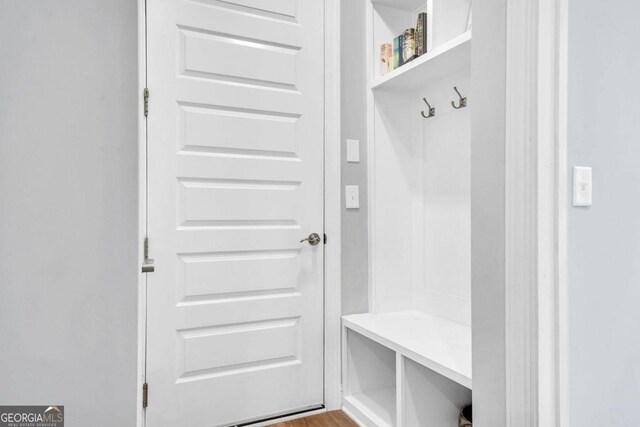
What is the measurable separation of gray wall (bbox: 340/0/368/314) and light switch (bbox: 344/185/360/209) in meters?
0.02

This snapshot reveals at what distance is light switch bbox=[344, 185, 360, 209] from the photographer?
1.98m

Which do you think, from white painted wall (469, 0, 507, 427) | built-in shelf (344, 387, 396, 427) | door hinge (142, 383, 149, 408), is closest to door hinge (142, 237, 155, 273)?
door hinge (142, 383, 149, 408)

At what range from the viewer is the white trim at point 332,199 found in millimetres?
1944

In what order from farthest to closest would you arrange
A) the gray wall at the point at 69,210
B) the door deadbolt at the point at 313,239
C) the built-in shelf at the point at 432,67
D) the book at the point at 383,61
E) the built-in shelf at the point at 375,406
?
1. the book at the point at 383,61
2. the door deadbolt at the point at 313,239
3. the built-in shelf at the point at 375,406
4. the built-in shelf at the point at 432,67
5. the gray wall at the point at 69,210

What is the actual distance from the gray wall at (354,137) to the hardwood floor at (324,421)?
50 cm

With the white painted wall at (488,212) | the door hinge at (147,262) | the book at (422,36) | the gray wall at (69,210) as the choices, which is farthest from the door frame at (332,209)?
the gray wall at (69,210)

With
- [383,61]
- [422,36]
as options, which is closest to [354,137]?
[383,61]
